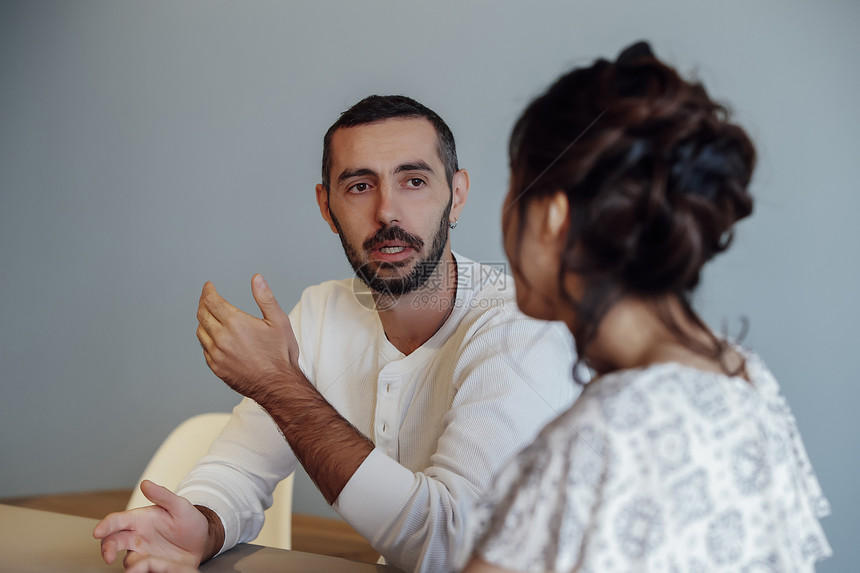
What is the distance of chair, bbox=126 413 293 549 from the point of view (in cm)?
110

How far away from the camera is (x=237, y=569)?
2.07ft

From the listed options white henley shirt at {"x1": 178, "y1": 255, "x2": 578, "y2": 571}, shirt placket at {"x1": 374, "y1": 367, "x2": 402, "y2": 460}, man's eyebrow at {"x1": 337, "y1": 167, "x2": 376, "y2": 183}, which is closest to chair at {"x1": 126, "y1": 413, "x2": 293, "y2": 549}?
white henley shirt at {"x1": 178, "y1": 255, "x2": 578, "y2": 571}

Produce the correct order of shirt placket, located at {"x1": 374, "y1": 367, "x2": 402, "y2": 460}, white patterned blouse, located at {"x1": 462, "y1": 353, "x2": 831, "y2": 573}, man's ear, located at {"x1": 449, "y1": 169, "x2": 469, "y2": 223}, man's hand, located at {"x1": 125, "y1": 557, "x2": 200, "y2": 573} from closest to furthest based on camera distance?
white patterned blouse, located at {"x1": 462, "y1": 353, "x2": 831, "y2": 573} → man's hand, located at {"x1": 125, "y1": 557, "x2": 200, "y2": 573} → shirt placket, located at {"x1": 374, "y1": 367, "x2": 402, "y2": 460} → man's ear, located at {"x1": 449, "y1": 169, "x2": 469, "y2": 223}

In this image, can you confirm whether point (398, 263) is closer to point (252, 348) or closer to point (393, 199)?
point (393, 199)

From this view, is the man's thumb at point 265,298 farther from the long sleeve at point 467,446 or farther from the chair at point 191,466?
the chair at point 191,466

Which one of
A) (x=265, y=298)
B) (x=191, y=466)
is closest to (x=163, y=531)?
(x=265, y=298)

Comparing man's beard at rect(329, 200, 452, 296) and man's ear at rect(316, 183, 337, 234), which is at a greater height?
man's ear at rect(316, 183, 337, 234)

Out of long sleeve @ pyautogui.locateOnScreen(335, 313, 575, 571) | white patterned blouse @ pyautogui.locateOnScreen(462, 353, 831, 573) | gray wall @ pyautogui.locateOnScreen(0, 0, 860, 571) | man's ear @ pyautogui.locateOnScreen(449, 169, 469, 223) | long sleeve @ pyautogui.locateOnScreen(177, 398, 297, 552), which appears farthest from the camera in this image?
gray wall @ pyautogui.locateOnScreen(0, 0, 860, 571)

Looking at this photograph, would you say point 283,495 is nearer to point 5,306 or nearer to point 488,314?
point 488,314

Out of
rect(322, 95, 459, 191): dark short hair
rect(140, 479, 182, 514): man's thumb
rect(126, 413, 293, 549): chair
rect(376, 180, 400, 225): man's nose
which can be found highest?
rect(322, 95, 459, 191): dark short hair

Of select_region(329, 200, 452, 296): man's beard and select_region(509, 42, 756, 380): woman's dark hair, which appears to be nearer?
select_region(509, 42, 756, 380): woman's dark hair

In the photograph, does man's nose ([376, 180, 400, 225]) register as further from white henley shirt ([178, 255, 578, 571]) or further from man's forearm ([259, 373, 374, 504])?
man's forearm ([259, 373, 374, 504])

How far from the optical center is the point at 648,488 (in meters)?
0.39

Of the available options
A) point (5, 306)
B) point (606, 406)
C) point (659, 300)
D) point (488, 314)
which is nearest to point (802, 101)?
point (488, 314)
